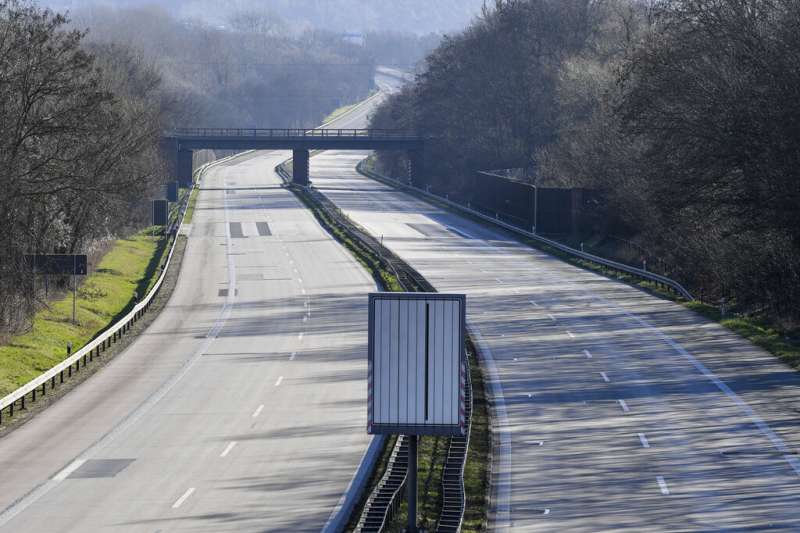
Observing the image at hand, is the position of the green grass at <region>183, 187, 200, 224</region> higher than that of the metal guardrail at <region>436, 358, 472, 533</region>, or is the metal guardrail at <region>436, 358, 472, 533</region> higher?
the green grass at <region>183, 187, 200, 224</region>

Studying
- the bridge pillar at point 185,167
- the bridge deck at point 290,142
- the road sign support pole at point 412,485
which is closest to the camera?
the road sign support pole at point 412,485

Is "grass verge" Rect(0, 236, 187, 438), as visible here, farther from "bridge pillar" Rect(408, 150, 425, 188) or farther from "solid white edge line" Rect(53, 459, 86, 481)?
"bridge pillar" Rect(408, 150, 425, 188)

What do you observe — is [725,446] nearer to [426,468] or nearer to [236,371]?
[426,468]

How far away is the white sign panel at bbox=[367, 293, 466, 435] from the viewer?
73.7 feet

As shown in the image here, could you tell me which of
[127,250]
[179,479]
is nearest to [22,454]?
[179,479]

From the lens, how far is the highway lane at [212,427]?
26953 millimetres

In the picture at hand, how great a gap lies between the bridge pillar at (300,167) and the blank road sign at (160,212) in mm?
45370

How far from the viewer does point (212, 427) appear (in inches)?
1404

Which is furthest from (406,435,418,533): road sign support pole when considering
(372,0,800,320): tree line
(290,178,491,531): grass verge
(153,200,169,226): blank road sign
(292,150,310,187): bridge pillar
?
(292,150,310,187): bridge pillar

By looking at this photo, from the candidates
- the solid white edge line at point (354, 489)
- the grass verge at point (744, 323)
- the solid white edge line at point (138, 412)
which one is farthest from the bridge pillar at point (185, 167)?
the solid white edge line at point (354, 489)

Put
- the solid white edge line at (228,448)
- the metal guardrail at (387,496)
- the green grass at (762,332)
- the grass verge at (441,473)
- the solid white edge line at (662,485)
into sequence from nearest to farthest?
the metal guardrail at (387,496)
the grass verge at (441,473)
the solid white edge line at (662,485)
the solid white edge line at (228,448)
the green grass at (762,332)

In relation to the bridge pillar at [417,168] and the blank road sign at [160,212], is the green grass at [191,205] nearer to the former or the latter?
the blank road sign at [160,212]

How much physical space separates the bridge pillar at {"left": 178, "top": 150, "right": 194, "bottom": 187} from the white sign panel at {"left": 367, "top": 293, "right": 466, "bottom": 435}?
125525 millimetres

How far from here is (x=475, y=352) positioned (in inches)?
1902
